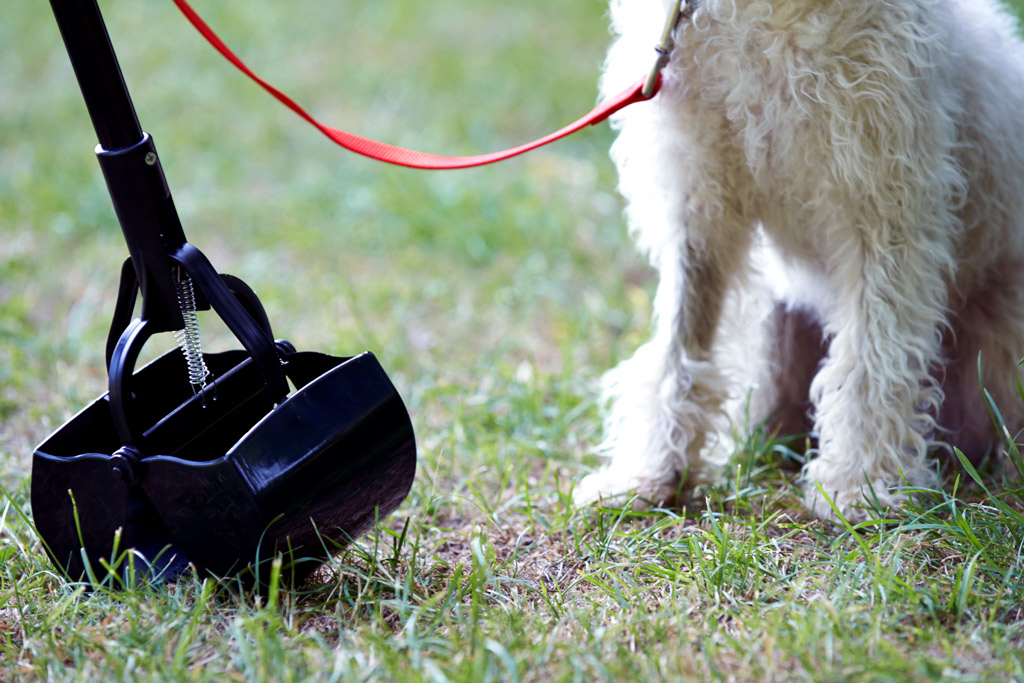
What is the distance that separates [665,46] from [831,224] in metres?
0.56

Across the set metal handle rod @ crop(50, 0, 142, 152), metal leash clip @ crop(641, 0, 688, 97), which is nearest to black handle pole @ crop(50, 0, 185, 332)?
metal handle rod @ crop(50, 0, 142, 152)

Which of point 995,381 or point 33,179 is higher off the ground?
point 33,179

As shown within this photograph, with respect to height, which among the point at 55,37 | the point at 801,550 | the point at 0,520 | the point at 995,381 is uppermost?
the point at 55,37

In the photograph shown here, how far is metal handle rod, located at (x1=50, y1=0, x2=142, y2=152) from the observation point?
1602mm

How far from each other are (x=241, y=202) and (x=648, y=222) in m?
2.89

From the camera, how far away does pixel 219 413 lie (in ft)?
6.36

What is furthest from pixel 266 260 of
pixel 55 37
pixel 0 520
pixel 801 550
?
pixel 55 37

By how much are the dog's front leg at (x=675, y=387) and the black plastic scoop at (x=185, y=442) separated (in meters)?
0.72

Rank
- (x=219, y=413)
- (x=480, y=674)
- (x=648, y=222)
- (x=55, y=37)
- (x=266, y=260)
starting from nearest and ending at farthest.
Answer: (x=480, y=674), (x=219, y=413), (x=648, y=222), (x=266, y=260), (x=55, y=37)

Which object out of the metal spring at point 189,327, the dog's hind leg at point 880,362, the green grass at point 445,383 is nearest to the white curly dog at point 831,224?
the dog's hind leg at point 880,362

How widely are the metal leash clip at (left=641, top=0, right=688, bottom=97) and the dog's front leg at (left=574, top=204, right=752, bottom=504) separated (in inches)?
18.0

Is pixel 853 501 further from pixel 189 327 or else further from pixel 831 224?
pixel 189 327

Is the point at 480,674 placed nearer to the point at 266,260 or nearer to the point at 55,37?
the point at 266,260

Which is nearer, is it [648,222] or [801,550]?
[801,550]
